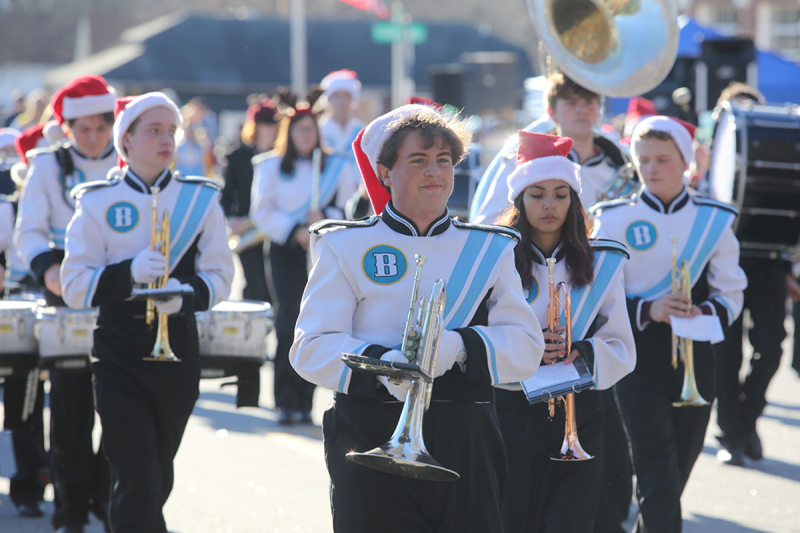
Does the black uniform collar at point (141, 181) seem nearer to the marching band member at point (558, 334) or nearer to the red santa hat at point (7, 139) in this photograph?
the marching band member at point (558, 334)

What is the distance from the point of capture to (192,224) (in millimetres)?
5172

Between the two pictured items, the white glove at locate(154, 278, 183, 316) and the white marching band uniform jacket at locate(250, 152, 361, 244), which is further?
the white marching band uniform jacket at locate(250, 152, 361, 244)

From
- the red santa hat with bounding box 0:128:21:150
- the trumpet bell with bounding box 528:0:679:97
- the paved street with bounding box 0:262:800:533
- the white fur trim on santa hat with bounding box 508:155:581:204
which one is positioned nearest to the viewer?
the white fur trim on santa hat with bounding box 508:155:581:204

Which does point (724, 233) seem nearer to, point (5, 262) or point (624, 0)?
point (624, 0)

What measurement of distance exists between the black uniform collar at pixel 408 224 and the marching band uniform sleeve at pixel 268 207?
543cm

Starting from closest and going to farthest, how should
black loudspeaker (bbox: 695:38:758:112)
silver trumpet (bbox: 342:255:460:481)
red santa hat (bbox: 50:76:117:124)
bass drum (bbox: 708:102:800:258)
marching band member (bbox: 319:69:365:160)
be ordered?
silver trumpet (bbox: 342:255:460:481) → red santa hat (bbox: 50:76:117:124) → bass drum (bbox: 708:102:800:258) → marching band member (bbox: 319:69:365:160) → black loudspeaker (bbox: 695:38:758:112)

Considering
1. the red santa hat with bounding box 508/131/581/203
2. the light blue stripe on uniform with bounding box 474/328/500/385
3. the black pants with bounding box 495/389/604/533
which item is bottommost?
the black pants with bounding box 495/389/604/533

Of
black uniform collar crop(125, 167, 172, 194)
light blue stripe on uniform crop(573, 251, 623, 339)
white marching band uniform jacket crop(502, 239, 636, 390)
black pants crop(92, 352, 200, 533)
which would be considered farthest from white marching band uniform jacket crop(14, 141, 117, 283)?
light blue stripe on uniform crop(573, 251, 623, 339)

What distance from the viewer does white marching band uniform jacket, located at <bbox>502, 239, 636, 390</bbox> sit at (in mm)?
4404

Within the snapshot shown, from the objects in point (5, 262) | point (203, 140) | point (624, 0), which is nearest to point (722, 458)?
point (624, 0)

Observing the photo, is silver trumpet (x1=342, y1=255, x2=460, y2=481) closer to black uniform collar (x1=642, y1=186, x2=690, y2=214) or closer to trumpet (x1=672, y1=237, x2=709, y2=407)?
trumpet (x1=672, y1=237, x2=709, y2=407)

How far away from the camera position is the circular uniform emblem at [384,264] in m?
3.49

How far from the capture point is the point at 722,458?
7.75m

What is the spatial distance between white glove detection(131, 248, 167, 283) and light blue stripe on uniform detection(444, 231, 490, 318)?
177cm
